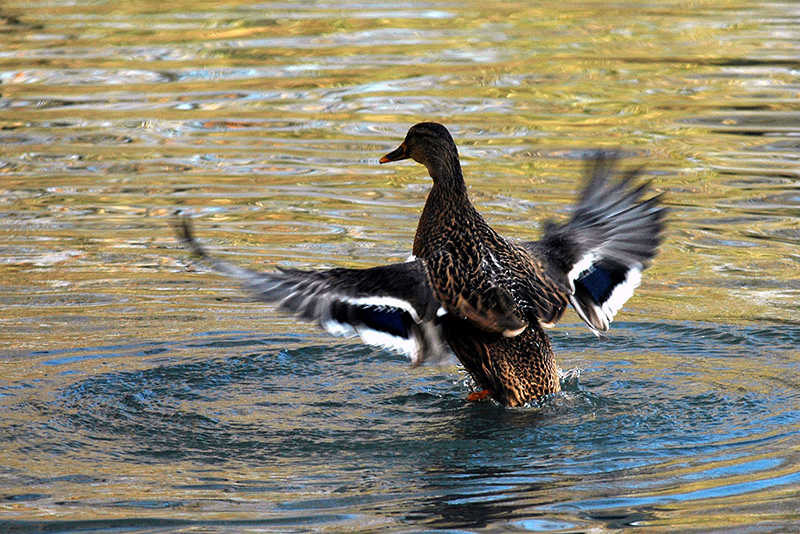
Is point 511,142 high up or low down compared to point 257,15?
down

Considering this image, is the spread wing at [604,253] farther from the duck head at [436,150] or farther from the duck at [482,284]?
the duck head at [436,150]

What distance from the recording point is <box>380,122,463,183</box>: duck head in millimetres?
6766

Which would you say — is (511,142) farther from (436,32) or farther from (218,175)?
(436,32)

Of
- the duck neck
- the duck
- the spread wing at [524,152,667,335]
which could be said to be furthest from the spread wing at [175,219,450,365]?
the spread wing at [524,152,667,335]

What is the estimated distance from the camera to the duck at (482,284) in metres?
5.77

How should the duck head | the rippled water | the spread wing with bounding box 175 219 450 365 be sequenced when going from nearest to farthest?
the rippled water
the spread wing with bounding box 175 219 450 365
the duck head

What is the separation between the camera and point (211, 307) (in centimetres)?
770

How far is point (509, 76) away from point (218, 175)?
159 inches

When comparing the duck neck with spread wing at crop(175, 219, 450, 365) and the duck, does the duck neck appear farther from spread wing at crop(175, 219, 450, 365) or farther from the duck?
spread wing at crop(175, 219, 450, 365)

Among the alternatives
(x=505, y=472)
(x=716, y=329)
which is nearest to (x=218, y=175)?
(x=716, y=329)

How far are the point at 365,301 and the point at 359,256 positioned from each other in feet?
8.78

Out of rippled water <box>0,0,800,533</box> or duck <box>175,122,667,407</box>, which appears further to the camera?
duck <box>175,122,667,407</box>

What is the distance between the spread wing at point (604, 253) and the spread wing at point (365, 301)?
816mm

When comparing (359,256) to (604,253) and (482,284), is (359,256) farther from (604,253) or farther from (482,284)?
(482,284)
